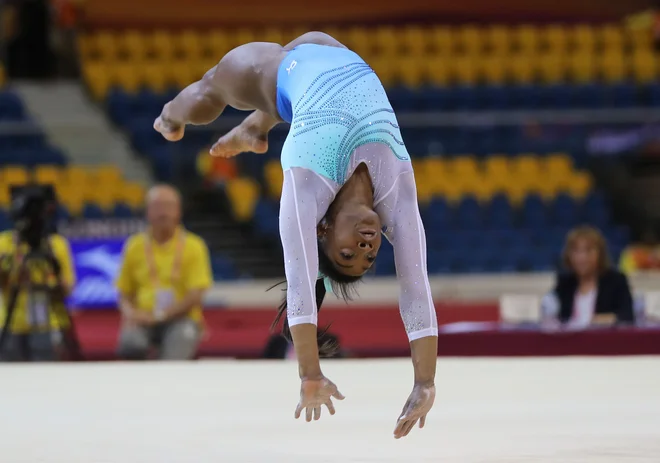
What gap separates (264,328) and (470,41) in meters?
6.34

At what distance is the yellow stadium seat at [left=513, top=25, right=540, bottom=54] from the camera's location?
12.1m

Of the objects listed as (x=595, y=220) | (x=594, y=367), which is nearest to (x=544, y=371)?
(x=594, y=367)

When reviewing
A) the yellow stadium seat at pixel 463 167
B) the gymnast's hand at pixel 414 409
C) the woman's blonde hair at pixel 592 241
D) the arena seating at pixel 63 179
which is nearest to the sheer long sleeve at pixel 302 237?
the gymnast's hand at pixel 414 409

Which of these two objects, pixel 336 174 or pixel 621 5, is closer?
pixel 336 174

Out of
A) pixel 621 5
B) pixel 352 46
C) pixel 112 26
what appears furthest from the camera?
pixel 621 5

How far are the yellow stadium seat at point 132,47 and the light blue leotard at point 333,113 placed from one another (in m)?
A: 9.66

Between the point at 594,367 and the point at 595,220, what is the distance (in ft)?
18.1

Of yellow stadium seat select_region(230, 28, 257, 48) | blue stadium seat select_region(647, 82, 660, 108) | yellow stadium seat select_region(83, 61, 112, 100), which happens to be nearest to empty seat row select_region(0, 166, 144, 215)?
yellow stadium seat select_region(83, 61, 112, 100)

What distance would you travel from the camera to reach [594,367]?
380 cm

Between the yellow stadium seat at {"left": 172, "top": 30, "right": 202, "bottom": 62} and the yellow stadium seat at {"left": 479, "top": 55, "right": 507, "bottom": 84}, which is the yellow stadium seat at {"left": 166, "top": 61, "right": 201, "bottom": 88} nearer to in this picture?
the yellow stadium seat at {"left": 172, "top": 30, "right": 202, "bottom": 62}

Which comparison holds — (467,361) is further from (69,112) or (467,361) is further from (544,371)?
(69,112)

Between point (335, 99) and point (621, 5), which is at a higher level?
point (621, 5)

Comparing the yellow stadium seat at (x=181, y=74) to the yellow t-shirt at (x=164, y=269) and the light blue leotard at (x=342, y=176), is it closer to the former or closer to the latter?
the yellow t-shirt at (x=164, y=269)

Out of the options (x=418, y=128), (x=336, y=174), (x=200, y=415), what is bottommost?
(x=200, y=415)
